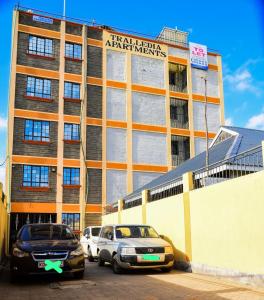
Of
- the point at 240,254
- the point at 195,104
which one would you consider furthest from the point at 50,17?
the point at 240,254

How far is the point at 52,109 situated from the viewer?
27.9m

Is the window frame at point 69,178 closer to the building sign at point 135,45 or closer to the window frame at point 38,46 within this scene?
the window frame at point 38,46

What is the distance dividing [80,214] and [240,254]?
→ 61.6ft

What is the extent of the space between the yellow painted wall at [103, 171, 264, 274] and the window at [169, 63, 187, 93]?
19336 millimetres

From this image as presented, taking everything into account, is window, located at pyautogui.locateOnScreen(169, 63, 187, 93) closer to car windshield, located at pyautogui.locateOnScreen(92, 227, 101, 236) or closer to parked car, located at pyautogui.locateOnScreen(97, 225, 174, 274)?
car windshield, located at pyautogui.locateOnScreen(92, 227, 101, 236)

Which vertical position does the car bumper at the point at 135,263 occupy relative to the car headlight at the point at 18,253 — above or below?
below

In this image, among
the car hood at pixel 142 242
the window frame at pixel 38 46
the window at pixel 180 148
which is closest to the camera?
the car hood at pixel 142 242

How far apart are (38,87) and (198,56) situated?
14389 millimetres

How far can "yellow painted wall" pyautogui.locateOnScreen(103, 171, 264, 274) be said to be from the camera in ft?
30.5

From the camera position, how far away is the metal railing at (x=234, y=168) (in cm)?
1006

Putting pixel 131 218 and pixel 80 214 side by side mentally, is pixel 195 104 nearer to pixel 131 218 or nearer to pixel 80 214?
pixel 80 214

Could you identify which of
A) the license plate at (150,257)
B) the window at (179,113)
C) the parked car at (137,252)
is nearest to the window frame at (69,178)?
the window at (179,113)

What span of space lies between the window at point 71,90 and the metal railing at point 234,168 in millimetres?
17773

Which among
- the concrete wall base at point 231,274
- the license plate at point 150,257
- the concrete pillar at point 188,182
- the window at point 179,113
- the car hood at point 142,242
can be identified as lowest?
the concrete wall base at point 231,274
